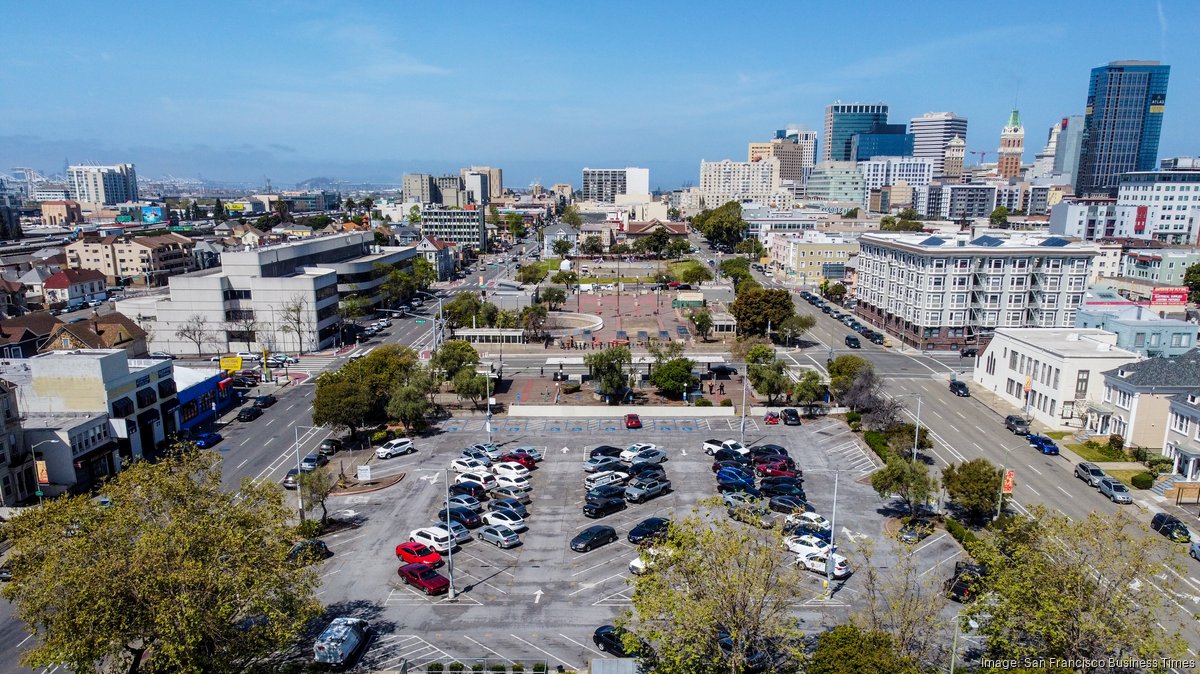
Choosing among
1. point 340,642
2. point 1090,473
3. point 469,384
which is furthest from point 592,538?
point 1090,473

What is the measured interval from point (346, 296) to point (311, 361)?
20648 mm

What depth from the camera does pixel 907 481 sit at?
3562cm

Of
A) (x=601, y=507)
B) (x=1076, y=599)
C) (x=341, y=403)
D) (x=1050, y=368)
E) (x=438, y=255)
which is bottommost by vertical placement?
(x=601, y=507)

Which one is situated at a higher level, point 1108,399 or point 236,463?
point 1108,399

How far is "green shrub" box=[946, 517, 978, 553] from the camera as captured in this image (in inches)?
1321

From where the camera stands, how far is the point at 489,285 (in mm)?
123562

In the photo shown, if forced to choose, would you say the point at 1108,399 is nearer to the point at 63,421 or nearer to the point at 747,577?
the point at 747,577

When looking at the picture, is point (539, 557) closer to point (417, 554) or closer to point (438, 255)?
point (417, 554)

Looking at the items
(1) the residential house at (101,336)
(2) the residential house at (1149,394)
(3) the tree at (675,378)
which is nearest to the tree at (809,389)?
(3) the tree at (675,378)

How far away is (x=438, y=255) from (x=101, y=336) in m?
72.0

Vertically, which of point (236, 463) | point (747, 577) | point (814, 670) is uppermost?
point (747, 577)

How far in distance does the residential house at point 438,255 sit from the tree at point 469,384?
75.3m

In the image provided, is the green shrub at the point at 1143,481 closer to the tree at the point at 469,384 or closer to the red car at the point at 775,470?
the red car at the point at 775,470

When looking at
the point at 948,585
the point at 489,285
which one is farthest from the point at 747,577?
the point at 489,285
